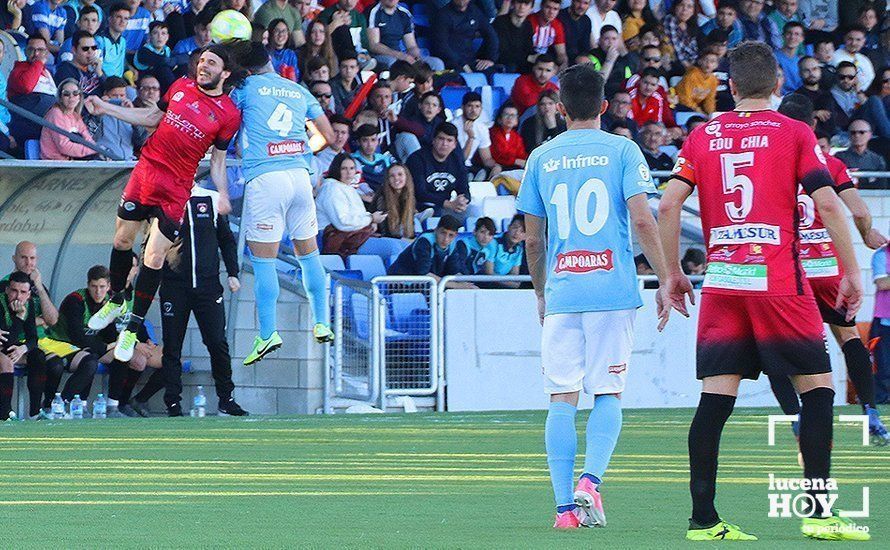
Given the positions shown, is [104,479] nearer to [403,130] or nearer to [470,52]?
[403,130]

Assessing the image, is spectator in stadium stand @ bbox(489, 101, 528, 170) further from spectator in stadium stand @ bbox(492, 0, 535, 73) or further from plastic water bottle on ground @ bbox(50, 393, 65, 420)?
plastic water bottle on ground @ bbox(50, 393, 65, 420)

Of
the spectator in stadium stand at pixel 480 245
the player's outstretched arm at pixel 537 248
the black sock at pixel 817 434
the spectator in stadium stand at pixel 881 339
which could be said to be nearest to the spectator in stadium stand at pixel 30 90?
the spectator in stadium stand at pixel 480 245

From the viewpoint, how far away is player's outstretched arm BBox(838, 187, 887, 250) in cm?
668

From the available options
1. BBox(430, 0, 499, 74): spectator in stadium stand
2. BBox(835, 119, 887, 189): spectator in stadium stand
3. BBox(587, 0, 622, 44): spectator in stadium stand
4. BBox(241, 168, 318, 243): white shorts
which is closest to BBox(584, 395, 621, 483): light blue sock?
BBox(241, 168, 318, 243): white shorts

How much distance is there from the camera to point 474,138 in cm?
1991

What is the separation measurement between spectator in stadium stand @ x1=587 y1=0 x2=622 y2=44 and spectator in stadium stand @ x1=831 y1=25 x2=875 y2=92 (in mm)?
3180

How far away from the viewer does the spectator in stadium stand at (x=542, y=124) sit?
1988cm

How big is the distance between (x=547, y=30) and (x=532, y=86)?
1.60 m

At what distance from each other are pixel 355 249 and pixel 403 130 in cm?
203

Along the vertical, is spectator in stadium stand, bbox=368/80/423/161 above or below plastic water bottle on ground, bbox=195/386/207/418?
above

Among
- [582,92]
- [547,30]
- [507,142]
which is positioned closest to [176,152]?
[582,92]

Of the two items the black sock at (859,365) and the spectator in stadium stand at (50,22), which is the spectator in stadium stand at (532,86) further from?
the black sock at (859,365)

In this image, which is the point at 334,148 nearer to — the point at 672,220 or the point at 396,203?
the point at 396,203

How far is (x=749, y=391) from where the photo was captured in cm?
1791
